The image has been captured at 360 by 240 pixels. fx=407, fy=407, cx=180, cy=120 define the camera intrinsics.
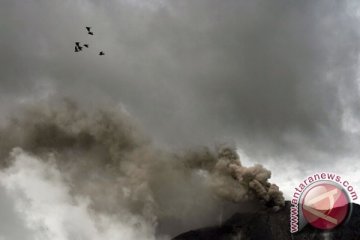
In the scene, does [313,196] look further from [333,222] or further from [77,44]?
[77,44]

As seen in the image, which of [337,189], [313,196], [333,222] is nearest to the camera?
[337,189]

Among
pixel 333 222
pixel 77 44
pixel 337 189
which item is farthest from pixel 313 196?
pixel 77 44

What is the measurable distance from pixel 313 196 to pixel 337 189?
20.0 m

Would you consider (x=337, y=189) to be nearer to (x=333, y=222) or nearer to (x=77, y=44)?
(x=333, y=222)

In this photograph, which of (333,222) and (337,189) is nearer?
(337,189)

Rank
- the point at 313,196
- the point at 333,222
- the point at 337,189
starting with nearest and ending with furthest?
the point at 337,189 < the point at 313,196 < the point at 333,222

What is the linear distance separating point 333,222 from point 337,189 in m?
64.9

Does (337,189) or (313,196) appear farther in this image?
(313,196)

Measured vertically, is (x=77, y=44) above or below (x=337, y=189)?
above

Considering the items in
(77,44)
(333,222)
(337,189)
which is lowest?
(337,189)

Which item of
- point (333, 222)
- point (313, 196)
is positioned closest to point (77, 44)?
point (313, 196)

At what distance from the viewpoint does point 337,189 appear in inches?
4449

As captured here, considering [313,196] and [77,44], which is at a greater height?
[77,44]

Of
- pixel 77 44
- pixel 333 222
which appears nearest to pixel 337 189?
pixel 333 222
